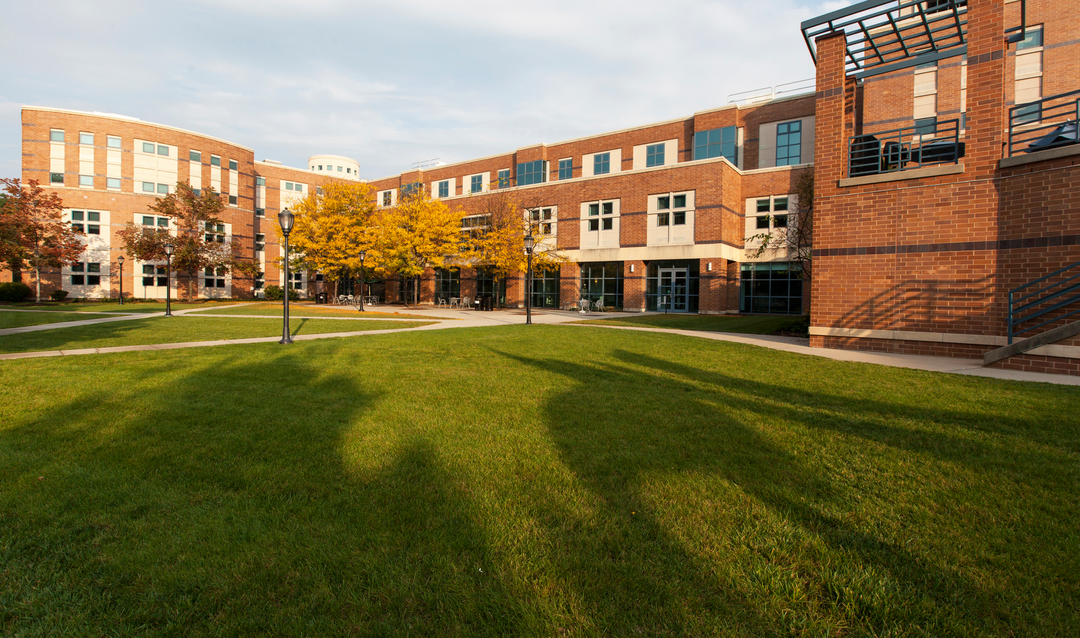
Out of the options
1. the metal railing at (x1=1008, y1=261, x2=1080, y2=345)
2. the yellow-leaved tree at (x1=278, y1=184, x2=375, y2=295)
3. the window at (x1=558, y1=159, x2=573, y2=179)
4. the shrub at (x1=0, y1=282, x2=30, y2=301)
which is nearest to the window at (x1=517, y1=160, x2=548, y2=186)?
the window at (x1=558, y1=159, x2=573, y2=179)

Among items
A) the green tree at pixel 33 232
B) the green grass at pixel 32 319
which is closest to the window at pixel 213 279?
the green tree at pixel 33 232

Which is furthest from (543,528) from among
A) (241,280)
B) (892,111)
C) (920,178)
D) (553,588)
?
(241,280)

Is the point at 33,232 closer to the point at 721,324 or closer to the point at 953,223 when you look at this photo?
the point at 721,324

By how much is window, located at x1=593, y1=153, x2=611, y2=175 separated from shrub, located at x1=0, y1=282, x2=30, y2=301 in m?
44.9

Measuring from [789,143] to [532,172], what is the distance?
20.8 meters

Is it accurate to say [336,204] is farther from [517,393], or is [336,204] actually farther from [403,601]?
[403,601]

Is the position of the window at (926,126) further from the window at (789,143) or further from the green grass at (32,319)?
the green grass at (32,319)

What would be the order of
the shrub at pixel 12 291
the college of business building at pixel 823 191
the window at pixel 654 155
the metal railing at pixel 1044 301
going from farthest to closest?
the window at pixel 654 155 < the shrub at pixel 12 291 < the college of business building at pixel 823 191 < the metal railing at pixel 1044 301

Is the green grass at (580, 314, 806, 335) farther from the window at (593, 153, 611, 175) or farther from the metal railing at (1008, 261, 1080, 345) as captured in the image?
the window at (593, 153, 611, 175)

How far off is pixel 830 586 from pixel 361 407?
16.5 ft

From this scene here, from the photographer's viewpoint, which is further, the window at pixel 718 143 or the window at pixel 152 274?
the window at pixel 152 274

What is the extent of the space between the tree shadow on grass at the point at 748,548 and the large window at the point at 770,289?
27.8m

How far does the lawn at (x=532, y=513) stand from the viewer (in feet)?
7.72

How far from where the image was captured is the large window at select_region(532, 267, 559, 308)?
37.8 m
